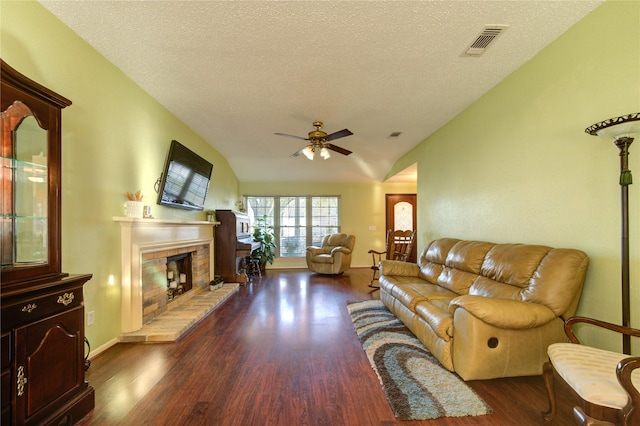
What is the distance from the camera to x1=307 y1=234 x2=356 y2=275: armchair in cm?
636

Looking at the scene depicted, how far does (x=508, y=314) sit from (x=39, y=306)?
2.79 metres

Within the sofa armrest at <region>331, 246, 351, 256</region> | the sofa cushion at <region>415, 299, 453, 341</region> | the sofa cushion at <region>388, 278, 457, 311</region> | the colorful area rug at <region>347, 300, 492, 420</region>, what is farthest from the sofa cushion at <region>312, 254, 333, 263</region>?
the sofa cushion at <region>415, 299, 453, 341</region>

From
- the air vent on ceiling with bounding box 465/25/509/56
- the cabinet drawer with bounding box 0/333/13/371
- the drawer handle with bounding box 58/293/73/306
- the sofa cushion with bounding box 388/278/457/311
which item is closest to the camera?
the cabinet drawer with bounding box 0/333/13/371

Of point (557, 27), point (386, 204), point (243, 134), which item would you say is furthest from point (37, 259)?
point (386, 204)

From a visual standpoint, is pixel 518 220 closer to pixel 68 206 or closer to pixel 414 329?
pixel 414 329

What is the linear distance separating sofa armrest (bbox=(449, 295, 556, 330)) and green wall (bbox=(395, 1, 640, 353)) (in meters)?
0.44

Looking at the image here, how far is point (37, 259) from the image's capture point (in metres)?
1.57

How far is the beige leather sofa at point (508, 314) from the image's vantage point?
193cm

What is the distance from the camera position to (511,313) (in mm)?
1902

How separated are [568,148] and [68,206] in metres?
3.88

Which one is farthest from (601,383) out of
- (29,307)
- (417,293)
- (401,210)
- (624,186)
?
(401,210)

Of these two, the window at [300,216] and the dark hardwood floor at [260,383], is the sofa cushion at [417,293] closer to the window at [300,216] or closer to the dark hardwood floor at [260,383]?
the dark hardwood floor at [260,383]

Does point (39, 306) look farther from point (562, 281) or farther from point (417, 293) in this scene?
point (562, 281)

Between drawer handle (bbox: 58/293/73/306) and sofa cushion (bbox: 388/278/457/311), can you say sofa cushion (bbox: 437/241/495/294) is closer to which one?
sofa cushion (bbox: 388/278/457/311)
